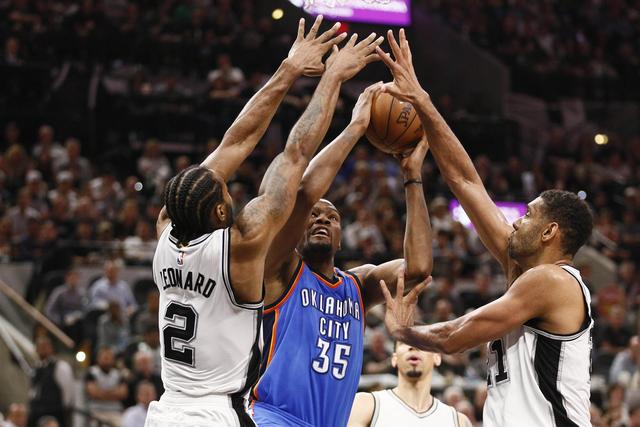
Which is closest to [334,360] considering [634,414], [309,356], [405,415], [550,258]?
[309,356]

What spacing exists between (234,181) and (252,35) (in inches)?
149

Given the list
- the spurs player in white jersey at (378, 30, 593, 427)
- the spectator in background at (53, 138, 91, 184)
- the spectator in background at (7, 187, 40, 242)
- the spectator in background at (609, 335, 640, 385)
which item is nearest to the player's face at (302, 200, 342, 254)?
the spurs player in white jersey at (378, 30, 593, 427)

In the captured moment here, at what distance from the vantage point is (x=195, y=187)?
13.6 ft

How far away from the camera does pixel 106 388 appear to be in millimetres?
10242

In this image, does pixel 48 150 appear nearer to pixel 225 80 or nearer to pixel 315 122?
pixel 225 80

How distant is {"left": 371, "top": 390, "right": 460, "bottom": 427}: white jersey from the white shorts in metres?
2.17

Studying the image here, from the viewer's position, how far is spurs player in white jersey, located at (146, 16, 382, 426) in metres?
4.15

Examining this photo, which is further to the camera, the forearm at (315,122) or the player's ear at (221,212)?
the forearm at (315,122)

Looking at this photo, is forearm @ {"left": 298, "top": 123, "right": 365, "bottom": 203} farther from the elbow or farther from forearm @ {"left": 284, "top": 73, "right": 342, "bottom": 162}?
the elbow

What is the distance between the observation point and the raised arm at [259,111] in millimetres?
4691

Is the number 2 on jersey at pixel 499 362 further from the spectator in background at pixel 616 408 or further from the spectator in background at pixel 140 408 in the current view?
the spectator in background at pixel 616 408

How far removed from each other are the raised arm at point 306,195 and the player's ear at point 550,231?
1064 millimetres

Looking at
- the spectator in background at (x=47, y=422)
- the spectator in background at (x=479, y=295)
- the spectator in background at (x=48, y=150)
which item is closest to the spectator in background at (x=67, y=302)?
the spectator in background at (x=47, y=422)

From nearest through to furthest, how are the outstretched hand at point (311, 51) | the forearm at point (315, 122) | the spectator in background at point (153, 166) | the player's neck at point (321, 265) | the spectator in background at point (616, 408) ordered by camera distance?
the forearm at point (315, 122) → the outstretched hand at point (311, 51) → the player's neck at point (321, 265) → the spectator in background at point (616, 408) → the spectator in background at point (153, 166)
